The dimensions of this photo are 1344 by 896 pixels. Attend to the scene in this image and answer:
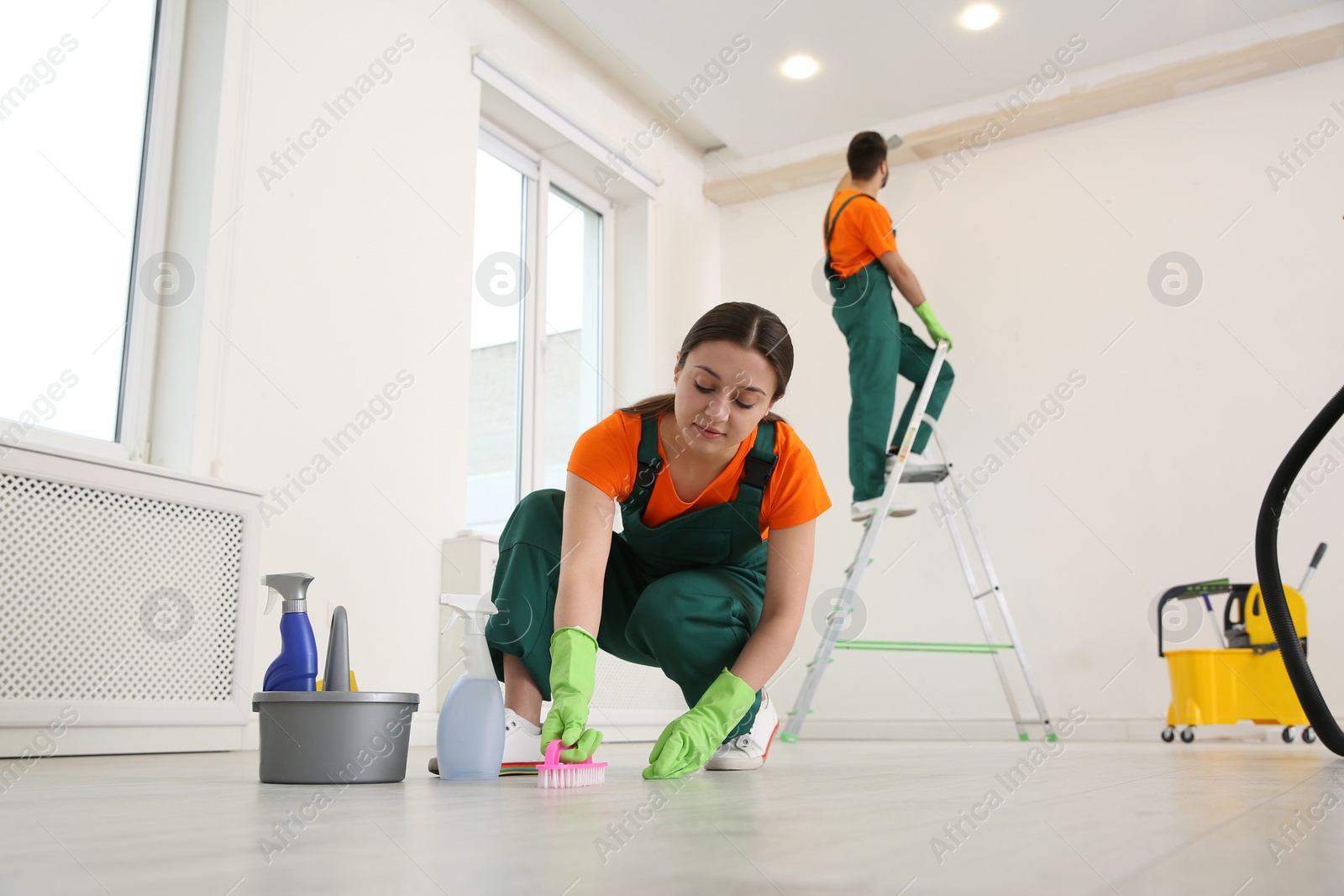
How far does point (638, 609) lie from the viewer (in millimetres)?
1602

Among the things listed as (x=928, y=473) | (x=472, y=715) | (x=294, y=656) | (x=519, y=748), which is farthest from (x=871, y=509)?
(x=294, y=656)

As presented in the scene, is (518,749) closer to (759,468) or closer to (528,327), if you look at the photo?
(759,468)

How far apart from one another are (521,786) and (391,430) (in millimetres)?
1818

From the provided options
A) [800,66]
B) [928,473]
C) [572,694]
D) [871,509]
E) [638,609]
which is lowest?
[572,694]

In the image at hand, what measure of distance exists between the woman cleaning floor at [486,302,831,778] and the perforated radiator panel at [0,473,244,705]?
0.94m

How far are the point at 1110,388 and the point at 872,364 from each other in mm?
1003

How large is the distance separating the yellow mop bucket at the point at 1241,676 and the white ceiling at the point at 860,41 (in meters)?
1.86

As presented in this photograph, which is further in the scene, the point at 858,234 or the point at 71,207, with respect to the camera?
the point at 858,234

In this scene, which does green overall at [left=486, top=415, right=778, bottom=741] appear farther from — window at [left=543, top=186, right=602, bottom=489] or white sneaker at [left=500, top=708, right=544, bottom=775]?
window at [left=543, top=186, right=602, bottom=489]

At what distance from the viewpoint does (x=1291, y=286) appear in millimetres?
3387

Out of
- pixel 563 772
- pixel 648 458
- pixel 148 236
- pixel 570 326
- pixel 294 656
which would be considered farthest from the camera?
pixel 570 326

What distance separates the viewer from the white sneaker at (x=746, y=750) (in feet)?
5.12

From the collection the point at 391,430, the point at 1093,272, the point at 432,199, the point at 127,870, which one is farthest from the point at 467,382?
the point at 127,870

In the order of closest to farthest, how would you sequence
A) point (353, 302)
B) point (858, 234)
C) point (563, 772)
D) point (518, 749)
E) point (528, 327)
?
point (563, 772) → point (518, 749) → point (353, 302) → point (858, 234) → point (528, 327)
